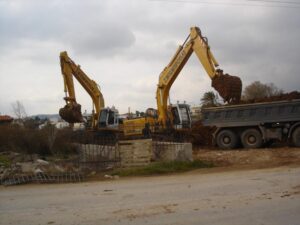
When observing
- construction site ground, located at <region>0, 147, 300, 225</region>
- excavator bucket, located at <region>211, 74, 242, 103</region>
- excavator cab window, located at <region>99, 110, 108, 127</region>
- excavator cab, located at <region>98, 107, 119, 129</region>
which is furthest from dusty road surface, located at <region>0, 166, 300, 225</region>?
excavator cab window, located at <region>99, 110, 108, 127</region>

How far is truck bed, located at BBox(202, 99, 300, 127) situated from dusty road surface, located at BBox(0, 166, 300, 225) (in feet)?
28.0

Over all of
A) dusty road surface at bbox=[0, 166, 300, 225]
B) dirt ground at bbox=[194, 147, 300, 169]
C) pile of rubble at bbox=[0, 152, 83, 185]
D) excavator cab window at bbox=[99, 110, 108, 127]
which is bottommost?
dusty road surface at bbox=[0, 166, 300, 225]

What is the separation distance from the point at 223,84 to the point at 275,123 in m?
3.39

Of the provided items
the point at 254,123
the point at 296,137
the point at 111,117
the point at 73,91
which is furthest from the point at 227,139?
the point at 73,91

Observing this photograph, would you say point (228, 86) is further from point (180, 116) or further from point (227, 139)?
point (180, 116)

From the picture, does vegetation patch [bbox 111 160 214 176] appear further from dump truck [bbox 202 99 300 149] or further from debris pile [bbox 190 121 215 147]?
debris pile [bbox 190 121 215 147]

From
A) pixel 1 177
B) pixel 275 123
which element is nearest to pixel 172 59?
pixel 275 123

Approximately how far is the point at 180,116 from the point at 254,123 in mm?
6286

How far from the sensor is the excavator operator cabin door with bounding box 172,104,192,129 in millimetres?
28125

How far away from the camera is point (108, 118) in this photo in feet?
101

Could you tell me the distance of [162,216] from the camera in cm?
814

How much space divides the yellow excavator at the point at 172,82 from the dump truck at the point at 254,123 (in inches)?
42.7

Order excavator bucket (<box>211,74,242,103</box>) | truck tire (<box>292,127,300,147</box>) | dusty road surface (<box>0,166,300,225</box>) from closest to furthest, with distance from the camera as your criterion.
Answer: dusty road surface (<box>0,166,300,225</box>) → truck tire (<box>292,127,300,147</box>) → excavator bucket (<box>211,74,242,103</box>)

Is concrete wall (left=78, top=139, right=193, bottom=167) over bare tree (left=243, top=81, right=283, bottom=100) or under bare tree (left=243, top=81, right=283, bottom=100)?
under
